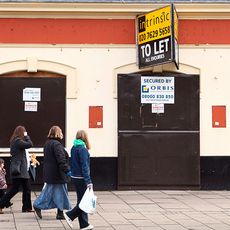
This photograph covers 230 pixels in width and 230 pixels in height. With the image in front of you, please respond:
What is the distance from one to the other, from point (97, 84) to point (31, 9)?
8.29 feet

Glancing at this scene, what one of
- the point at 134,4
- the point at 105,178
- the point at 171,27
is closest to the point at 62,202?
the point at 105,178

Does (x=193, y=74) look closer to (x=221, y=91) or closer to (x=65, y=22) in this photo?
(x=221, y=91)

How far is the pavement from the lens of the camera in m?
10.5

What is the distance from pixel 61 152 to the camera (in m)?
10.8

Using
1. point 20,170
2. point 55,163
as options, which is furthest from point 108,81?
point 55,163

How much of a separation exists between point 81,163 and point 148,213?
8.57 ft

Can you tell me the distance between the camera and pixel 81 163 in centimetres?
991

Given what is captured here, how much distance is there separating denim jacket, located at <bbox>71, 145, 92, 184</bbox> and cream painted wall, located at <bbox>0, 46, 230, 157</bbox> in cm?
507

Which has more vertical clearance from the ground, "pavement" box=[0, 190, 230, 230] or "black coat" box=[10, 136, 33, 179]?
"black coat" box=[10, 136, 33, 179]

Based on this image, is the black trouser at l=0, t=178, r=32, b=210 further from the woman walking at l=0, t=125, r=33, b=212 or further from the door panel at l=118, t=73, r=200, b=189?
the door panel at l=118, t=73, r=200, b=189

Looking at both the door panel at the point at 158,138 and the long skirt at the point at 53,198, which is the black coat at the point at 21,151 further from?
the door panel at the point at 158,138

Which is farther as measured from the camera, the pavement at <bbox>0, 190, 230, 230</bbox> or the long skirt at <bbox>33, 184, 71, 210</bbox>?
the long skirt at <bbox>33, 184, 71, 210</bbox>

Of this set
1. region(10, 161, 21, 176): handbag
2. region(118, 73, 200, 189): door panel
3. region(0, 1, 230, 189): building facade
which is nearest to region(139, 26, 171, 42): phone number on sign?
region(0, 1, 230, 189): building facade

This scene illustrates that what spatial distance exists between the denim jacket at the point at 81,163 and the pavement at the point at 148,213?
1.04 m
